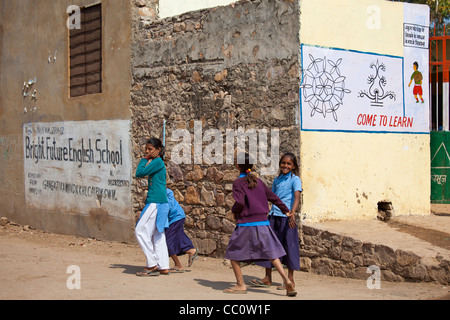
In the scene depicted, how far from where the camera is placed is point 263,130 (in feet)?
26.7

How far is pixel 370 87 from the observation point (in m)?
8.48

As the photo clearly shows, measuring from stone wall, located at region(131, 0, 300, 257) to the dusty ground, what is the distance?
2.96 feet

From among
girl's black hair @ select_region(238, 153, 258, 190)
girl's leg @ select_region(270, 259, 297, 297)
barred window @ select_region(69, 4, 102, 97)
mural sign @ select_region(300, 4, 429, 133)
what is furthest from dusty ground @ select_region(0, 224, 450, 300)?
barred window @ select_region(69, 4, 102, 97)

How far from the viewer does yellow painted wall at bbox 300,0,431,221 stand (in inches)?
309

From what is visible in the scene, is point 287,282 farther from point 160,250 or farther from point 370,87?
point 370,87

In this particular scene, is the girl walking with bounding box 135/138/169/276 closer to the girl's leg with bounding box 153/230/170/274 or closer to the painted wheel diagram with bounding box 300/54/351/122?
the girl's leg with bounding box 153/230/170/274

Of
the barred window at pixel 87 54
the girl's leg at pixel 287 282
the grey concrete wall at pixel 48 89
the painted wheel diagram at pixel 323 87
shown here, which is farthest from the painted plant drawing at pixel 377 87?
the barred window at pixel 87 54

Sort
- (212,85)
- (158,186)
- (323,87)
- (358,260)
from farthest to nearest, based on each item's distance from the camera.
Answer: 1. (212,85)
2. (323,87)
3. (158,186)
4. (358,260)

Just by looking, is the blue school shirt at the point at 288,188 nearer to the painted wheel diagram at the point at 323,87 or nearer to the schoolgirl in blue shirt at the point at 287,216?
the schoolgirl in blue shirt at the point at 287,216

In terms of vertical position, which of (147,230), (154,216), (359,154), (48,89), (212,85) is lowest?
(147,230)

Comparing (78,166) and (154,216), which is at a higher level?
(78,166)

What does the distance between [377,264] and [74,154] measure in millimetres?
6504

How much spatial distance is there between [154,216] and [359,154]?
298 centimetres

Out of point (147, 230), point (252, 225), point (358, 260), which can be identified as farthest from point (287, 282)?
point (147, 230)
